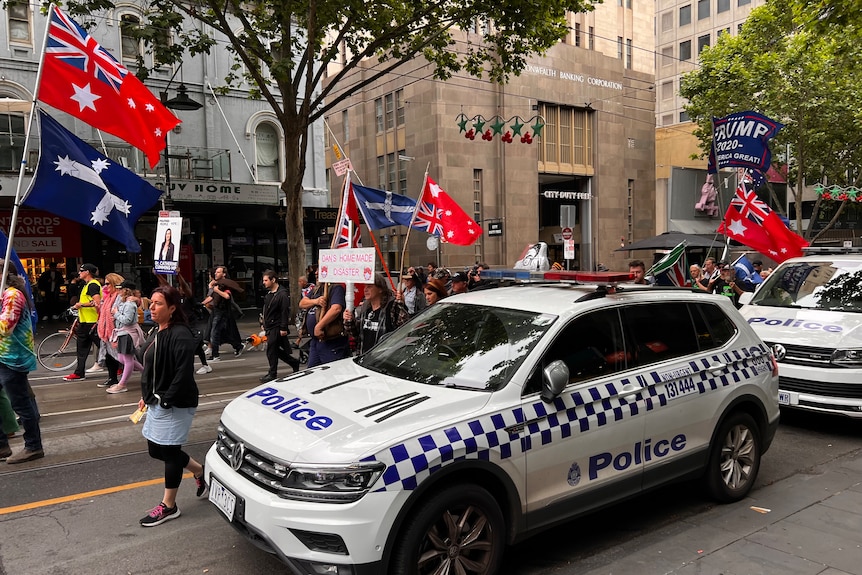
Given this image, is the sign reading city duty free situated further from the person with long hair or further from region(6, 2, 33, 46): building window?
region(6, 2, 33, 46): building window

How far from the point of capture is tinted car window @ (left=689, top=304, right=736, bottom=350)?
5.01 metres

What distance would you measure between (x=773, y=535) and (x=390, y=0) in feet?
43.4

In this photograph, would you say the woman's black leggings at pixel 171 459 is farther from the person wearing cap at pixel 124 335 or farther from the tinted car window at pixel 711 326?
the person wearing cap at pixel 124 335

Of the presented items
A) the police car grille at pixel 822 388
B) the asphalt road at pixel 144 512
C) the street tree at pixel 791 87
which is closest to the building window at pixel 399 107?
the street tree at pixel 791 87

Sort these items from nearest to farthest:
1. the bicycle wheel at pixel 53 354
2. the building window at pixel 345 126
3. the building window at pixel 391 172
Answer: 1. the bicycle wheel at pixel 53 354
2. the building window at pixel 391 172
3. the building window at pixel 345 126

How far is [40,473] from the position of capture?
5.81 m

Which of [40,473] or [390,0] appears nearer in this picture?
[40,473]

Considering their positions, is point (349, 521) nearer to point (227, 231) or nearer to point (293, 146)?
point (293, 146)

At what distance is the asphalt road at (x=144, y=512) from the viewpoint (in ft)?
13.3

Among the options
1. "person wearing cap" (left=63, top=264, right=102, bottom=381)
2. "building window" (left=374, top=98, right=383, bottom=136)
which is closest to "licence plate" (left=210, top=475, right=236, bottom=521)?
"person wearing cap" (left=63, top=264, right=102, bottom=381)

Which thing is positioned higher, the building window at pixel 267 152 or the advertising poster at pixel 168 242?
the building window at pixel 267 152

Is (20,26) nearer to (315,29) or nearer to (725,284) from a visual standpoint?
(315,29)

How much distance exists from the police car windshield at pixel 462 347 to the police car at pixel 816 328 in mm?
4218

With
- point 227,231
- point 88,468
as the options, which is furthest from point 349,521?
point 227,231
